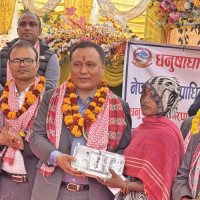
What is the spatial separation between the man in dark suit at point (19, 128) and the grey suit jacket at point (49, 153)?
0.33 metres

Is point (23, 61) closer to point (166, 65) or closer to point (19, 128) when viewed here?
point (19, 128)

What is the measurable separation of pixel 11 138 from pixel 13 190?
1.29 ft

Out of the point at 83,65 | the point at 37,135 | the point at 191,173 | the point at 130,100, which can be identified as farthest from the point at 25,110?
the point at 130,100

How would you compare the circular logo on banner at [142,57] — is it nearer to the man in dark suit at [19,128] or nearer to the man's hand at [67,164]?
the man in dark suit at [19,128]

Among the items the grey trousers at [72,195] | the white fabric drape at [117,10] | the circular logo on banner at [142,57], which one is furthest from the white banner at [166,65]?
the white fabric drape at [117,10]

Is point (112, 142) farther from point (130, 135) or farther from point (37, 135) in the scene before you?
point (37, 135)

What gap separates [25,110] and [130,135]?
84cm

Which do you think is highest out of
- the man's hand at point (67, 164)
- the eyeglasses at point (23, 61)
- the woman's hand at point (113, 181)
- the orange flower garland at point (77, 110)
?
the eyeglasses at point (23, 61)

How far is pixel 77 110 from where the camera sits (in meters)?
2.47

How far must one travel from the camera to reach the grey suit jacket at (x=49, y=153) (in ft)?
7.64

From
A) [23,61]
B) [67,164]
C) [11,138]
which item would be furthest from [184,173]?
[23,61]

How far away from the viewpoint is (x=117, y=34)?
200 inches

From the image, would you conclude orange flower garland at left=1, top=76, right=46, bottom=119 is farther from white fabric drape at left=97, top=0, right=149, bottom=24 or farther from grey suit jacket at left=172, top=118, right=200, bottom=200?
white fabric drape at left=97, top=0, right=149, bottom=24

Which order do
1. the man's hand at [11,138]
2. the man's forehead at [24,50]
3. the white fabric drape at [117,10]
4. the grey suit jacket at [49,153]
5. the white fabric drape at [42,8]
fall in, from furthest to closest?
the white fabric drape at [42,8] → the white fabric drape at [117,10] → the man's forehead at [24,50] → the man's hand at [11,138] → the grey suit jacket at [49,153]
